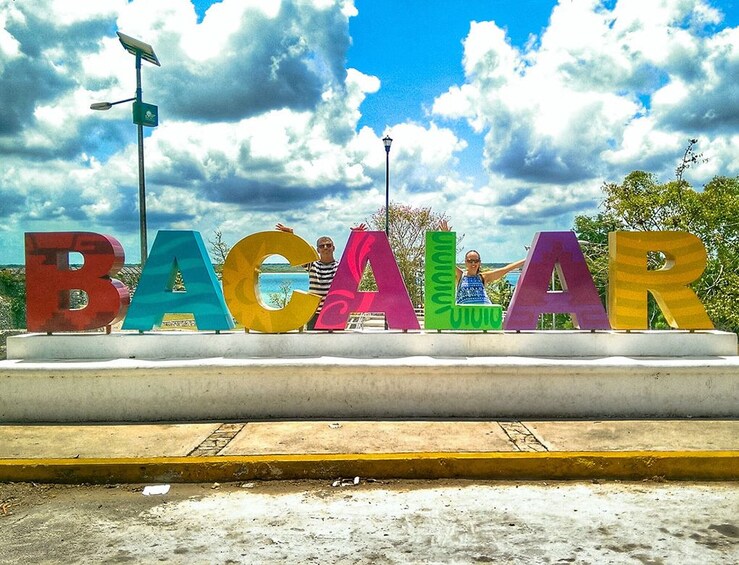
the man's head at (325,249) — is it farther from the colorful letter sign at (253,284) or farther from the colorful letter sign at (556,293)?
the colorful letter sign at (556,293)

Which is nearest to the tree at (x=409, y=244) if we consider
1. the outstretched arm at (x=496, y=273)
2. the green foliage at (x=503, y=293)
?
the green foliage at (x=503, y=293)

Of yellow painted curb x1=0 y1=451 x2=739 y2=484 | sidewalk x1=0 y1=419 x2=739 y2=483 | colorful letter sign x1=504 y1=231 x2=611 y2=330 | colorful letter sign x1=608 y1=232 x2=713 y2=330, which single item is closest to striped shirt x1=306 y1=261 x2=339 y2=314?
sidewalk x1=0 y1=419 x2=739 y2=483

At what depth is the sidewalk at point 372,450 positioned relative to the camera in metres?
5.56

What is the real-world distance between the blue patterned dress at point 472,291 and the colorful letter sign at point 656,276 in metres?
1.67

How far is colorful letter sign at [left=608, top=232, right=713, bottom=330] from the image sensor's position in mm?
7871

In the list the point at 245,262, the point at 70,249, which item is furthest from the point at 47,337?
the point at 245,262

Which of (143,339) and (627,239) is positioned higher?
(627,239)

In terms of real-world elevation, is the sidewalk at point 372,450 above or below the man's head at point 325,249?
below

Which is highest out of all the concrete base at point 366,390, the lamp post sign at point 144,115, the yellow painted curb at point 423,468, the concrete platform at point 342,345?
the lamp post sign at point 144,115

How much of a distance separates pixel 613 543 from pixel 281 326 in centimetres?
474

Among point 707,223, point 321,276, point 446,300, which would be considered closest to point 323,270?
point 321,276

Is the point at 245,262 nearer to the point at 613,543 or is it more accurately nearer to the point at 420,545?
the point at 420,545

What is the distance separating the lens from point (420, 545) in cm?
419

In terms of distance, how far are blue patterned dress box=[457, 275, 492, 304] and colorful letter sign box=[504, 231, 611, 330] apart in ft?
1.45
